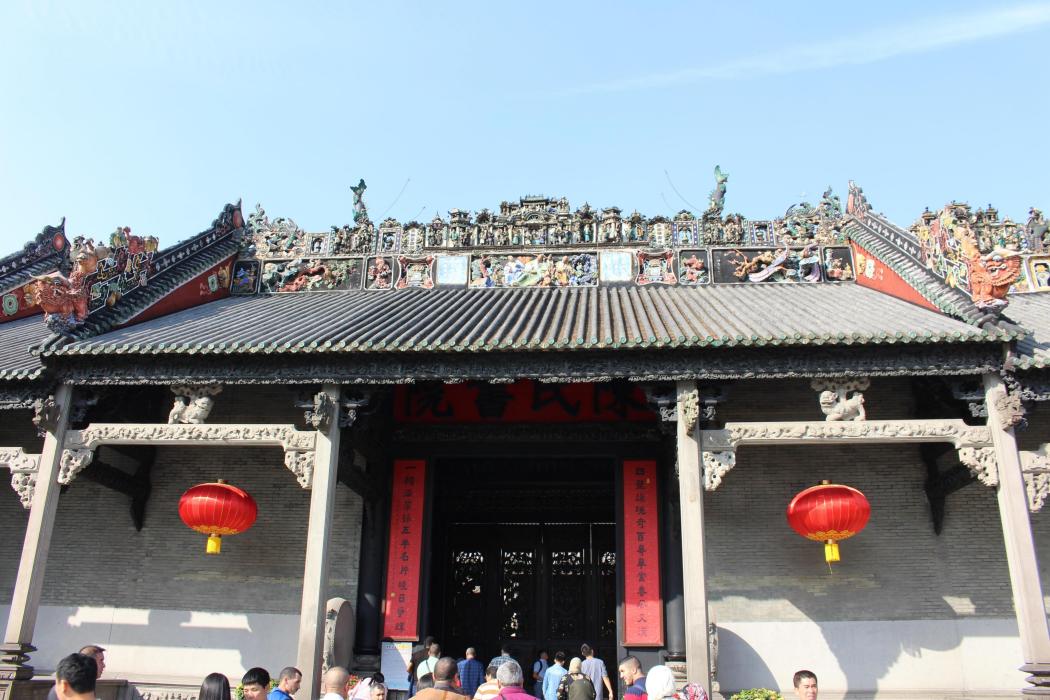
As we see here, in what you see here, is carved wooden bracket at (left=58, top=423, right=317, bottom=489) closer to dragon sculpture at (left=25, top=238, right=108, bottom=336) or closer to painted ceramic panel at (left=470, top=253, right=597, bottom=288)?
dragon sculpture at (left=25, top=238, right=108, bottom=336)

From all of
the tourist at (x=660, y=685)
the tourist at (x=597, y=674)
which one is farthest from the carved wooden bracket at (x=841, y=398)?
the tourist at (x=660, y=685)

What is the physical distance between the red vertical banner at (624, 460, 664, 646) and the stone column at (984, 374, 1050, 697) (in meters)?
3.87

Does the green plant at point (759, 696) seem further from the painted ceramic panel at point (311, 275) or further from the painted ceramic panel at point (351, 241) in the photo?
the painted ceramic panel at point (351, 241)

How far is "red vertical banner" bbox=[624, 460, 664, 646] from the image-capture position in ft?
32.9

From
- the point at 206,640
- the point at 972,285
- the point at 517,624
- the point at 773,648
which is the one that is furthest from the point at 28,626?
the point at 972,285

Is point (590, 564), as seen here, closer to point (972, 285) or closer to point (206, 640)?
point (206, 640)

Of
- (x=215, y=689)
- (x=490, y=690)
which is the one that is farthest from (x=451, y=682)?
(x=215, y=689)

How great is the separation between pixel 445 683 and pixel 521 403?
6.60 m

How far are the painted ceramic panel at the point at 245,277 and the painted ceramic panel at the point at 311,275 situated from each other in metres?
0.12

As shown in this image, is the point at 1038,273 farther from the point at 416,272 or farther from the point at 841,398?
the point at 416,272

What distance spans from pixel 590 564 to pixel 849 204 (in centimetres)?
693

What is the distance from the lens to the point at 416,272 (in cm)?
1320

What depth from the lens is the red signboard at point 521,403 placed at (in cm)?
1098

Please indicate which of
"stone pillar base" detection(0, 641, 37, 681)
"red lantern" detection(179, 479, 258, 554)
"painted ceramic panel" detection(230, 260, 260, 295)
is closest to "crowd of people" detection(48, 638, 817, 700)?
"red lantern" detection(179, 479, 258, 554)
